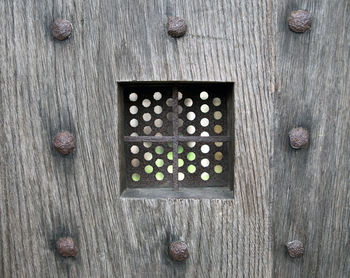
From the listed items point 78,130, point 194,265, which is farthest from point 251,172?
point 78,130

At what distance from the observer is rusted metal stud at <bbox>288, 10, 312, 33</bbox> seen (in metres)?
0.60

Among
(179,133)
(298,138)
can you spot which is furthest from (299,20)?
(179,133)

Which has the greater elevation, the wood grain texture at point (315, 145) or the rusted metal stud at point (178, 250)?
the wood grain texture at point (315, 145)

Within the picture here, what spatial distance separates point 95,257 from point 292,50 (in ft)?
1.96

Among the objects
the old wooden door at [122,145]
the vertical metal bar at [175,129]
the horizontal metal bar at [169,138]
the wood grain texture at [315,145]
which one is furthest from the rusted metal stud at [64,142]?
the wood grain texture at [315,145]

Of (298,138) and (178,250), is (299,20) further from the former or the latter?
(178,250)

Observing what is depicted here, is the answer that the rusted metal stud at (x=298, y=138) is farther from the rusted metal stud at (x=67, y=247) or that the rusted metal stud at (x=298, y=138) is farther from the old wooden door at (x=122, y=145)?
the rusted metal stud at (x=67, y=247)

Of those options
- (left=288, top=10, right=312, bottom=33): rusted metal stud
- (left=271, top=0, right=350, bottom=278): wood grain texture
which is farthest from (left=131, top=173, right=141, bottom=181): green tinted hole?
(left=288, top=10, right=312, bottom=33): rusted metal stud

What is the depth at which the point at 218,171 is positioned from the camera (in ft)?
2.32

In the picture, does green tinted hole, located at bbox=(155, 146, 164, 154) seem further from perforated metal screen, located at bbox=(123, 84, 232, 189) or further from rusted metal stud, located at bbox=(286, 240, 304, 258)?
rusted metal stud, located at bbox=(286, 240, 304, 258)

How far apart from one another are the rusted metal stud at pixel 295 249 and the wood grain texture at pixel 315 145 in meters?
0.01

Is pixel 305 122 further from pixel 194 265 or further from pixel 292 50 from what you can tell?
pixel 194 265

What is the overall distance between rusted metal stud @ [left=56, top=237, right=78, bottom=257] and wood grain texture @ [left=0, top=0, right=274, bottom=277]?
0.01 metres

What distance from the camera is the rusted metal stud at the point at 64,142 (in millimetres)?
641
